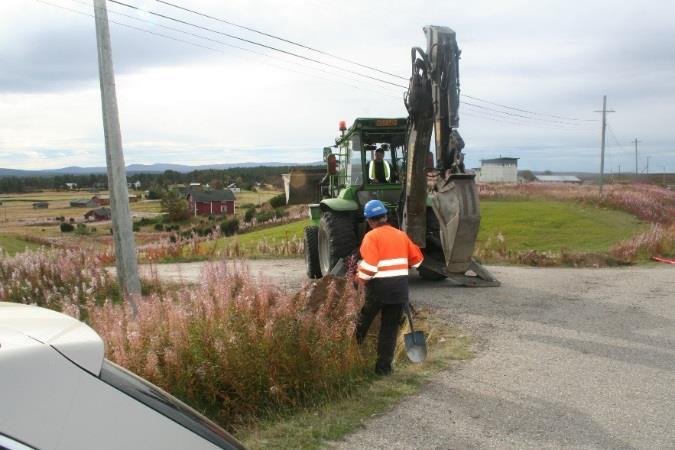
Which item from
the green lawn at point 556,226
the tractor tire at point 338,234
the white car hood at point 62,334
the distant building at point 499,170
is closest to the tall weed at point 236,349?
the white car hood at point 62,334

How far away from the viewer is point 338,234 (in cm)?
1254

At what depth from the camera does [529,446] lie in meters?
5.24

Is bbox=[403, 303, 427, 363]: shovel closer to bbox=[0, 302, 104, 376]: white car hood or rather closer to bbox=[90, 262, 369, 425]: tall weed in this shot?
bbox=[90, 262, 369, 425]: tall weed

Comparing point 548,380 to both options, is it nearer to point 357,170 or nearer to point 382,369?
point 382,369

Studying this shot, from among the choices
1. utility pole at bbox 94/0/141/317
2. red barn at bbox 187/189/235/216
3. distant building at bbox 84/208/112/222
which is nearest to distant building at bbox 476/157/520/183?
red barn at bbox 187/189/235/216

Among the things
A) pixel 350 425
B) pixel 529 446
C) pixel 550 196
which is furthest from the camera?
pixel 550 196

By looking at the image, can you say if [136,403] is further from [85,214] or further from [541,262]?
[85,214]

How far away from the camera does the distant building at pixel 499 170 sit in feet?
340

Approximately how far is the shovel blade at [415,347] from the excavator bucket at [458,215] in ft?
12.0

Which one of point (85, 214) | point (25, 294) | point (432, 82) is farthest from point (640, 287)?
point (85, 214)

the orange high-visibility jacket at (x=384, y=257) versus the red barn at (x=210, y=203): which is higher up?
the orange high-visibility jacket at (x=384, y=257)

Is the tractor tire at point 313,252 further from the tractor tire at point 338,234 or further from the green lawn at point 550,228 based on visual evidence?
the green lawn at point 550,228

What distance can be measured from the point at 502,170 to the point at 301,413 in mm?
103106

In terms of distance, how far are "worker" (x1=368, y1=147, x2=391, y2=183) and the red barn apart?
59.1 meters
